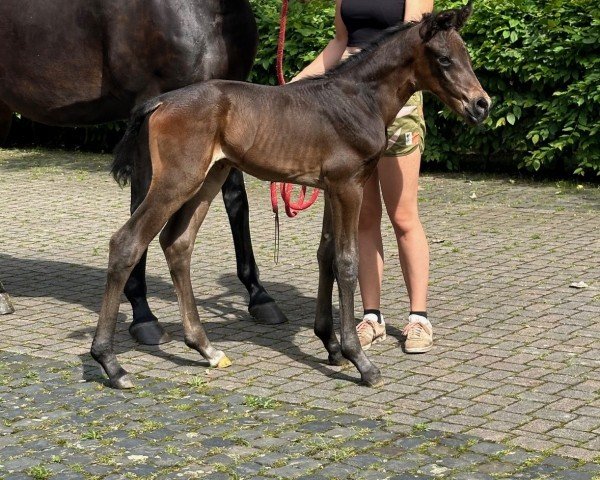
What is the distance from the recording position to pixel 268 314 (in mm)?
7227

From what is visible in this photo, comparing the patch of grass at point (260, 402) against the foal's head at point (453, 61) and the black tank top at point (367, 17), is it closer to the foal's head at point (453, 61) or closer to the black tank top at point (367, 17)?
the foal's head at point (453, 61)

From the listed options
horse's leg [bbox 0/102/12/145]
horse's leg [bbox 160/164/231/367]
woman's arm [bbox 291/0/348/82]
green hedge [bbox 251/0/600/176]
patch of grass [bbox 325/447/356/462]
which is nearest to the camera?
patch of grass [bbox 325/447/356/462]

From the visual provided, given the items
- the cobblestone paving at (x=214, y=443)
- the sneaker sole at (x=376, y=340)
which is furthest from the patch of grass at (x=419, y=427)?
the sneaker sole at (x=376, y=340)

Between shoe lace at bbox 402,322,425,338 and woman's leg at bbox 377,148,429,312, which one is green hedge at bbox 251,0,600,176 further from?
shoe lace at bbox 402,322,425,338

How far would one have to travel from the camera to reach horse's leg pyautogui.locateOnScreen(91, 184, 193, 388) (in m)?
5.85

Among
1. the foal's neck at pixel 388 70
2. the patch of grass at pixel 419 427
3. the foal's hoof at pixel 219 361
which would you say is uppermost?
the foal's neck at pixel 388 70

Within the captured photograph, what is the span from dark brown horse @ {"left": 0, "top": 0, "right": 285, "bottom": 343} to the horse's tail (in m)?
0.45

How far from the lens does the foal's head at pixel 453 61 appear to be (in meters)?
5.85

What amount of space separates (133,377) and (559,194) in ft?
20.8

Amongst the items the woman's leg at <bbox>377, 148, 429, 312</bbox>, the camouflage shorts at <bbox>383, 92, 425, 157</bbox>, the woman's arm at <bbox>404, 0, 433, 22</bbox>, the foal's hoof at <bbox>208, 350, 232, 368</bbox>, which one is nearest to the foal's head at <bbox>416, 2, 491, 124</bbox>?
the woman's arm at <bbox>404, 0, 433, 22</bbox>

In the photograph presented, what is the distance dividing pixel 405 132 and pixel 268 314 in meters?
1.49

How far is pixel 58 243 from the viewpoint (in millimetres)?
9789

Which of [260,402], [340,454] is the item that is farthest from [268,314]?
[340,454]

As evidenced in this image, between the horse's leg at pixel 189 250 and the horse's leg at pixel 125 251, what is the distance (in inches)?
11.8
